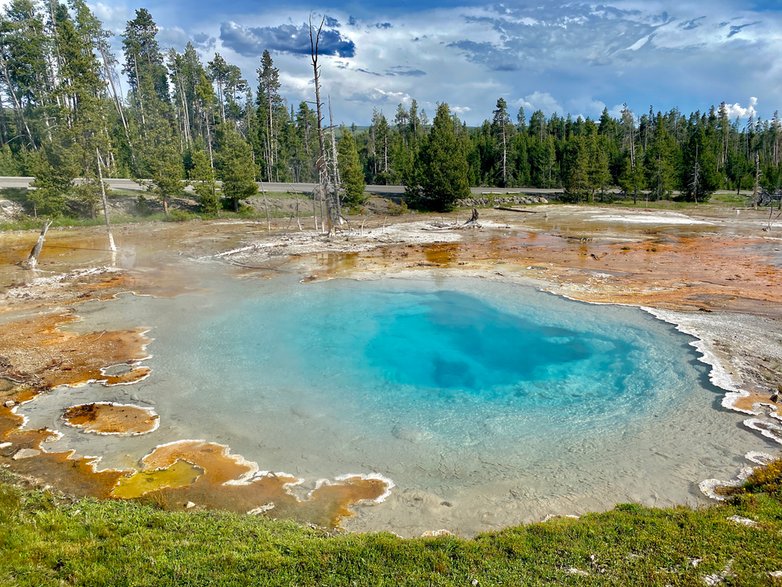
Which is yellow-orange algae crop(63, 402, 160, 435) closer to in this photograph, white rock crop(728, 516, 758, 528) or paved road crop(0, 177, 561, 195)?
white rock crop(728, 516, 758, 528)

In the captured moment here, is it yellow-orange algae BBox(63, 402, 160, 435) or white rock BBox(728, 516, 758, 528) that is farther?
yellow-orange algae BBox(63, 402, 160, 435)

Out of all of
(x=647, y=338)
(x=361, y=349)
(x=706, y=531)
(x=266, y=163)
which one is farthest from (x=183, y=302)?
(x=266, y=163)

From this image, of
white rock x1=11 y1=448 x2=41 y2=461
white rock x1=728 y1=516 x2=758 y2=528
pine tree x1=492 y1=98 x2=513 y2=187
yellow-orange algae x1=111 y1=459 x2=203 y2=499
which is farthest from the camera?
pine tree x1=492 y1=98 x2=513 y2=187

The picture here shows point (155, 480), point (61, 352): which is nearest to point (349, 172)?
point (61, 352)

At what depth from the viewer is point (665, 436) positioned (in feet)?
29.1

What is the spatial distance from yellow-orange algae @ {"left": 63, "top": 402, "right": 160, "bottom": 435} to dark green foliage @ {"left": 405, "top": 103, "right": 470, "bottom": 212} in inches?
1450

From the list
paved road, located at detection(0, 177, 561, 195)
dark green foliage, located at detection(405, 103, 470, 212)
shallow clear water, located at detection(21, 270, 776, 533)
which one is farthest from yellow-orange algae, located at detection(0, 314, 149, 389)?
dark green foliage, located at detection(405, 103, 470, 212)

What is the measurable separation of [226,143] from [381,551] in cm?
3925

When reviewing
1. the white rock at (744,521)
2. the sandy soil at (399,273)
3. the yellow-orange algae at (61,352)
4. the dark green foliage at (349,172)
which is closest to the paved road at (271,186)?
the dark green foliage at (349,172)

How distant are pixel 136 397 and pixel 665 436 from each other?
1020 centimetres

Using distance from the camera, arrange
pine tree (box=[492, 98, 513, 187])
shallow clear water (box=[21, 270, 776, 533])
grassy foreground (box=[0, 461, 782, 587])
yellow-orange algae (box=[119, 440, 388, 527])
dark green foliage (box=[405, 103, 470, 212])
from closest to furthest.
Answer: grassy foreground (box=[0, 461, 782, 587]) → yellow-orange algae (box=[119, 440, 388, 527]) → shallow clear water (box=[21, 270, 776, 533]) → dark green foliage (box=[405, 103, 470, 212]) → pine tree (box=[492, 98, 513, 187])

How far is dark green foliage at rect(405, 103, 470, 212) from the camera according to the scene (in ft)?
141

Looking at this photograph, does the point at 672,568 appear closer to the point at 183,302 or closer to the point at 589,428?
the point at 589,428

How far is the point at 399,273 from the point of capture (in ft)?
71.4
